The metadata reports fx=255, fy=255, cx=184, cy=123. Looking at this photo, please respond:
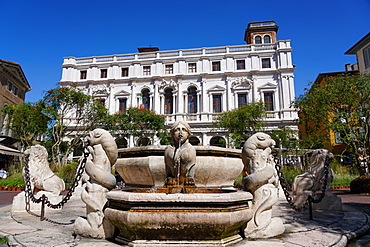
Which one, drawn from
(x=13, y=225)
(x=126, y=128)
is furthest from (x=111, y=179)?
(x=126, y=128)

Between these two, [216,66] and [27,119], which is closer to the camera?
[27,119]

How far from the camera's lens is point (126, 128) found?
27.5 meters

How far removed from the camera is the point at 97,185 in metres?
4.04

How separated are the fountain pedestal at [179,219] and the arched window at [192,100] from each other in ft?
95.7

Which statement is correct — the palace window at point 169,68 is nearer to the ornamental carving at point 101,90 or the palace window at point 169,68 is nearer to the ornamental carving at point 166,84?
the ornamental carving at point 166,84

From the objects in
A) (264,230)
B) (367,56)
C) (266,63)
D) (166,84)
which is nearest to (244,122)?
(266,63)

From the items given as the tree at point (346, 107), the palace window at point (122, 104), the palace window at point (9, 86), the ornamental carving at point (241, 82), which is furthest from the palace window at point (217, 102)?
the palace window at point (9, 86)

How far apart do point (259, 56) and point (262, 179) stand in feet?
99.0

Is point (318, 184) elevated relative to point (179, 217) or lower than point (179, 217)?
elevated

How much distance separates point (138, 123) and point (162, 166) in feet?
67.7

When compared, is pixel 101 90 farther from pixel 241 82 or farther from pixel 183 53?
pixel 241 82

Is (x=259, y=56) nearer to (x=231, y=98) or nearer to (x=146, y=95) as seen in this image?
(x=231, y=98)

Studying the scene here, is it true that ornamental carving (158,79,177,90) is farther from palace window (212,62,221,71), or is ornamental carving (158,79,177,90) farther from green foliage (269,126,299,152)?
green foliage (269,126,299,152)

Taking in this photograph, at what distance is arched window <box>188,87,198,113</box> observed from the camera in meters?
32.5
